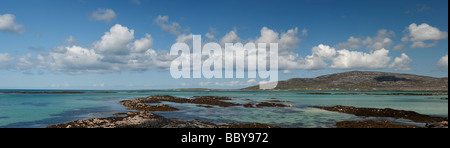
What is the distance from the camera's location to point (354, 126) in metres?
27.1
